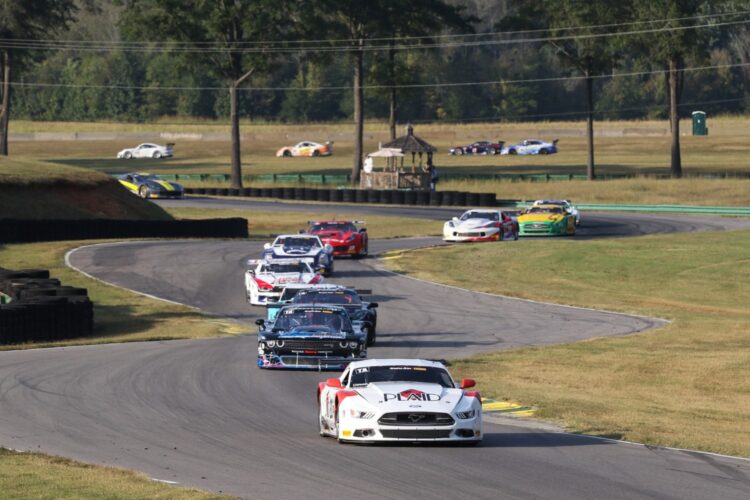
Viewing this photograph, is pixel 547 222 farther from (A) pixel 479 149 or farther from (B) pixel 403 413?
(A) pixel 479 149

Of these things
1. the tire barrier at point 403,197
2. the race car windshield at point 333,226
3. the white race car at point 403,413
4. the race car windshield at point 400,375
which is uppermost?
the tire barrier at point 403,197

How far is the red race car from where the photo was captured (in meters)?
48.7

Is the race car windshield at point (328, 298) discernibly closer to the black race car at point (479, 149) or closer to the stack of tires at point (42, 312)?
the stack of tires at point (42, 312)

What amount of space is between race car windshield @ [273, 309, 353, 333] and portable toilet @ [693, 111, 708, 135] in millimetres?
117725

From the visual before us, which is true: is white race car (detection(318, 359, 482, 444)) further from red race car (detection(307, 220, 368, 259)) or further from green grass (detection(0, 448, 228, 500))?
red race car (detection(307, 220, 368, 259))

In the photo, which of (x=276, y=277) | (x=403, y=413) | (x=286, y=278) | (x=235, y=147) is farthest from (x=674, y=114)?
(x=403, y=413)

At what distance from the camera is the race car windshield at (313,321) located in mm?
25516

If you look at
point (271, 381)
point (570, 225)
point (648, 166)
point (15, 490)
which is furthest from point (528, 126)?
point (15, 490)

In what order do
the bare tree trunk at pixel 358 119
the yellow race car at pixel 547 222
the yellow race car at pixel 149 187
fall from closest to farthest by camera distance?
the yellow race car at pixel 547 222
the yellow race car at pixel 149 187
the bare tree trunk at pixel 358 119

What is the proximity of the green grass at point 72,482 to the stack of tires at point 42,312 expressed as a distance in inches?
547

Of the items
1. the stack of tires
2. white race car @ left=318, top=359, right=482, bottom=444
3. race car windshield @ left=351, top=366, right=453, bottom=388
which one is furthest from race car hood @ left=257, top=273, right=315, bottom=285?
white race car @ left=318, top=359, right=482, bottom=444

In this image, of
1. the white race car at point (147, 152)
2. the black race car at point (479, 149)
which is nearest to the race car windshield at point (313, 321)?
the white race car at point (147, 152)

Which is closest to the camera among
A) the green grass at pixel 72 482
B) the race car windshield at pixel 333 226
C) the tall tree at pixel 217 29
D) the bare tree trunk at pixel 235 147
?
the green grass at pixel 72 482

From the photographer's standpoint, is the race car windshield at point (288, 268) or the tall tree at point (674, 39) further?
the tall tree at point (674, 39)
